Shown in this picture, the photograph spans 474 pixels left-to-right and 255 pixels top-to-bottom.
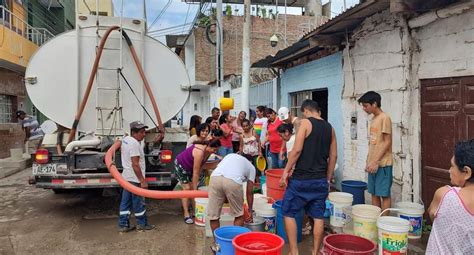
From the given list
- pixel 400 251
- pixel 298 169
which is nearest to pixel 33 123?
pixel 298 169

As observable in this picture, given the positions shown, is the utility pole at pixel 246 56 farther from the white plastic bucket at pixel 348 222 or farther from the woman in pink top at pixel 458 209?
the woman in pink top at pixel 458 209

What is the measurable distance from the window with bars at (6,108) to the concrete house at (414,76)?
37.1 feet

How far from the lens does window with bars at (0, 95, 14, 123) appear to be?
12844 millimetres

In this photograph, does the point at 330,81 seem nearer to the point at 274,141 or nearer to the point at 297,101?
the point at 274,141

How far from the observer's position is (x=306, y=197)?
4055mm

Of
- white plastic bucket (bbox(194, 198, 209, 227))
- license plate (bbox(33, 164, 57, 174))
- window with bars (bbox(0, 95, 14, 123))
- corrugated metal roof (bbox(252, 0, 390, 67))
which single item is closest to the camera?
corrugated metal roof (bbox(252, 0, 390, 67))

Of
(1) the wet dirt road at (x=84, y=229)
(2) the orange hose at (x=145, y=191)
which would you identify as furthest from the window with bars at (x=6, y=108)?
(2) the orange hose at (x=145, y=191)

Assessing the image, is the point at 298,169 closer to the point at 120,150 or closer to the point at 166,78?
the point at 120,150

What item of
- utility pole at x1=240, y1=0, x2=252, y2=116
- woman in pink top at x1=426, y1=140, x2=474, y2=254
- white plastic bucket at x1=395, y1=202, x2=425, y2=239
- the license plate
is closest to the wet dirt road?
the license plate

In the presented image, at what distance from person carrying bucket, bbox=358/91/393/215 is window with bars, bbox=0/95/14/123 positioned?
12489mm

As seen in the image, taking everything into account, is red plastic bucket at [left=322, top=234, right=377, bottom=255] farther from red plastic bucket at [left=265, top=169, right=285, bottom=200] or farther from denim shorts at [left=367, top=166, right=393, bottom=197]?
red plastic bucket at [left=265, top=169, right=285, bottom=200]

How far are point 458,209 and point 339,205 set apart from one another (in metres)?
3.23

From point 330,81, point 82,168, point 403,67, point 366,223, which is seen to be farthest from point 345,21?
point 82,168

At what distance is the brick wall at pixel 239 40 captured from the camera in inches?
821
